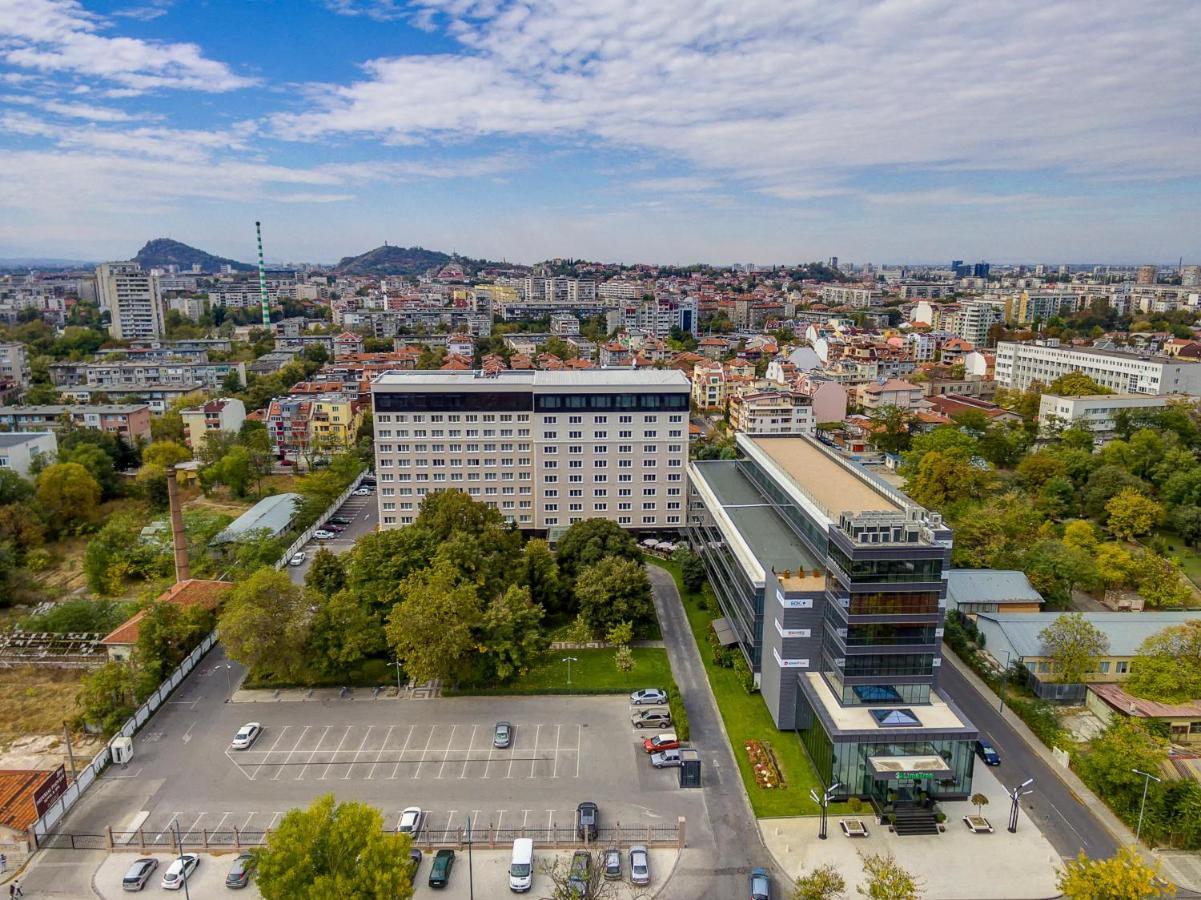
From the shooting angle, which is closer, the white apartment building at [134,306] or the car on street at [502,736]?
the car on street at [502,736]

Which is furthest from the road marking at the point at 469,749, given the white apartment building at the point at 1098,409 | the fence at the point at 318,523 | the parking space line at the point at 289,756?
the white apartment building at the point at 1098,409

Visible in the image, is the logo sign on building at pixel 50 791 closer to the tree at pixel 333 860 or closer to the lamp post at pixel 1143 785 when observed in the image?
the tree at pixel 333 860

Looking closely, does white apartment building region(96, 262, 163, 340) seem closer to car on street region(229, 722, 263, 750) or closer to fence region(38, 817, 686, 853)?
car on street region(229, 722, 263, 750)

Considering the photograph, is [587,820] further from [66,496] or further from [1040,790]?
[66,496]

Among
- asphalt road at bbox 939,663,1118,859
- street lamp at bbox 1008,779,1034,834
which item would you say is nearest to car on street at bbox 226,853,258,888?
street lamp at bbox 1008,779,1034,834

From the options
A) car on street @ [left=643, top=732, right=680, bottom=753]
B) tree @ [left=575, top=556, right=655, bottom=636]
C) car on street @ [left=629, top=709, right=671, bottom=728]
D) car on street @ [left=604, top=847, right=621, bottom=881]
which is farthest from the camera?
tree @ [left=575, top=556, right=655, bottom=636]

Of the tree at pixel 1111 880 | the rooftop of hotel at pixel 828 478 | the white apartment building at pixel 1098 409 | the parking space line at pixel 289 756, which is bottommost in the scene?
the parking space line at pixel 289 756
